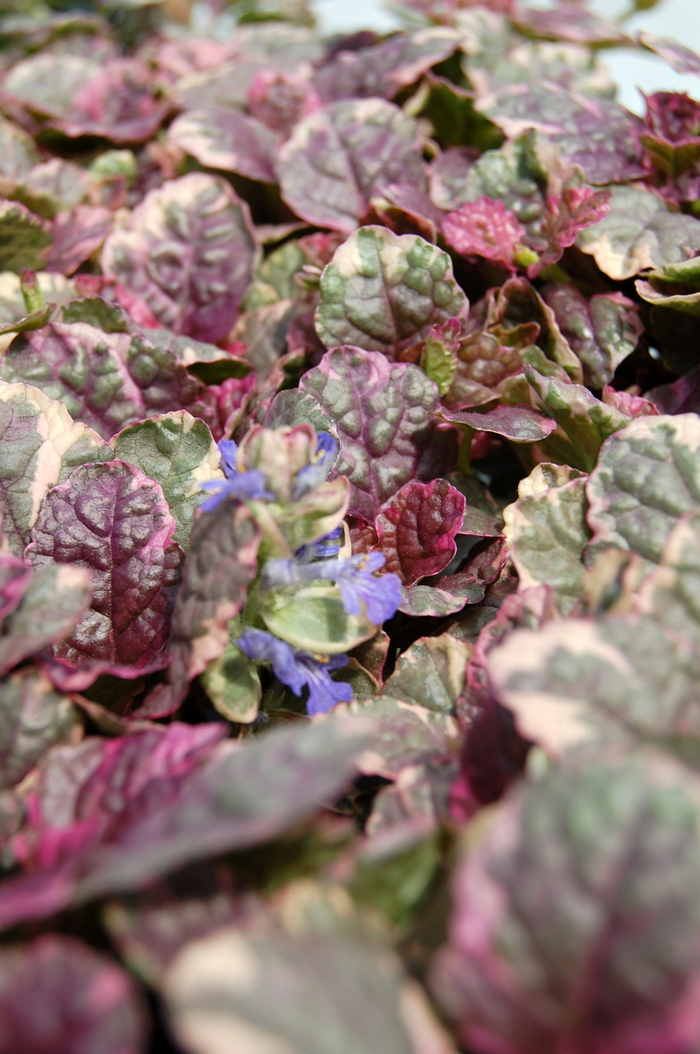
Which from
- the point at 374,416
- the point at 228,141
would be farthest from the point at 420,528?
the point at 228,141

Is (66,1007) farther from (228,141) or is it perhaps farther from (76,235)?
(228,141)

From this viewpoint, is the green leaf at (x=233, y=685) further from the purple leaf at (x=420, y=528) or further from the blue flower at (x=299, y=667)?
the purple leaf at (x=420, y=528)

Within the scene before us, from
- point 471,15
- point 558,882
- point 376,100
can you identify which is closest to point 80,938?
point 558,882

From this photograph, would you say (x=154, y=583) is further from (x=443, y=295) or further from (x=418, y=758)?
(x=443, y=295)

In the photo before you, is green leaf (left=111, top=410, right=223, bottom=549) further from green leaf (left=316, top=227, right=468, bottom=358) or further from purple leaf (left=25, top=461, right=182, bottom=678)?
green leaf (left=316, top=227, right=468, bottom=358)

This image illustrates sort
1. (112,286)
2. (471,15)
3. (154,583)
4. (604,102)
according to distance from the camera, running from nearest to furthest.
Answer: (154,583) < (112,286) < (604,102) < (471,15)
